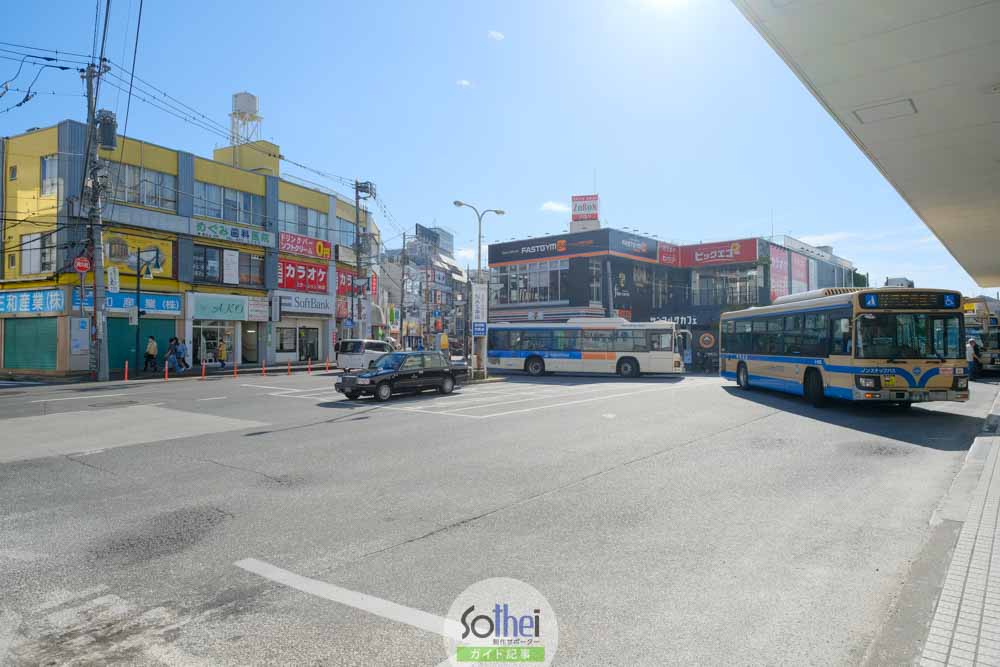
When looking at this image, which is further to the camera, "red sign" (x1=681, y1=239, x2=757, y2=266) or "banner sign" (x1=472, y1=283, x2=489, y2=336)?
"red sign" (x1=681, y1=239, x2=757, y2=266)

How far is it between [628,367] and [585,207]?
30076mm

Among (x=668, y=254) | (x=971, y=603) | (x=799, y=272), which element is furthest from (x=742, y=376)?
(x=799, y=272)

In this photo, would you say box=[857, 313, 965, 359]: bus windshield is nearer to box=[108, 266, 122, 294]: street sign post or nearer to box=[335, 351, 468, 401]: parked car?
box=[335, 351, 468, 401]: parked car

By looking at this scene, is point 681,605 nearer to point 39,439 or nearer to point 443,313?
point 39,439

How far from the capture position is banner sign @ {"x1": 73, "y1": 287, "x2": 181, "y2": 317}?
28.1 meters

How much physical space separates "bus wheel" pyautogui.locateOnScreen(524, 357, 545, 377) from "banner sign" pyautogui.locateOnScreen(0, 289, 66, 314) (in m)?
22.2

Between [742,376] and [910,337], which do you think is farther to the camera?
[742,376]

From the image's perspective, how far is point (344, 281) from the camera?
44.7m

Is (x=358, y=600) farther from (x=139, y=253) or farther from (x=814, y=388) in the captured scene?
(x=139, y=253)

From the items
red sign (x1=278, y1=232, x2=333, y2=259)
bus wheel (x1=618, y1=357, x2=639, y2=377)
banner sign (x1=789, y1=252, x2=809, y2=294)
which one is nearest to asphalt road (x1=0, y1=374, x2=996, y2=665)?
bus wheel (x1=618, y1=357, x2=639, y2=377)

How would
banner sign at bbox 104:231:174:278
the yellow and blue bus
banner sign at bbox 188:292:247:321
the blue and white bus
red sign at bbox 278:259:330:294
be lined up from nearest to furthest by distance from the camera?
the yellow and blue bus, the blue and white bus, banner sign at bbox 104:231:174:278, banner sign at bbox 188:292:247:321, red sign at bbox 278:259:330:294

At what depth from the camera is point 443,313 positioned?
277ft

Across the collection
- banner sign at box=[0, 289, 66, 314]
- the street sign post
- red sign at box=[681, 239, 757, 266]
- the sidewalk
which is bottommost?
the sidewalk

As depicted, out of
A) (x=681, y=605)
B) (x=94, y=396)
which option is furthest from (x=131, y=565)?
(x=94, y=396)
